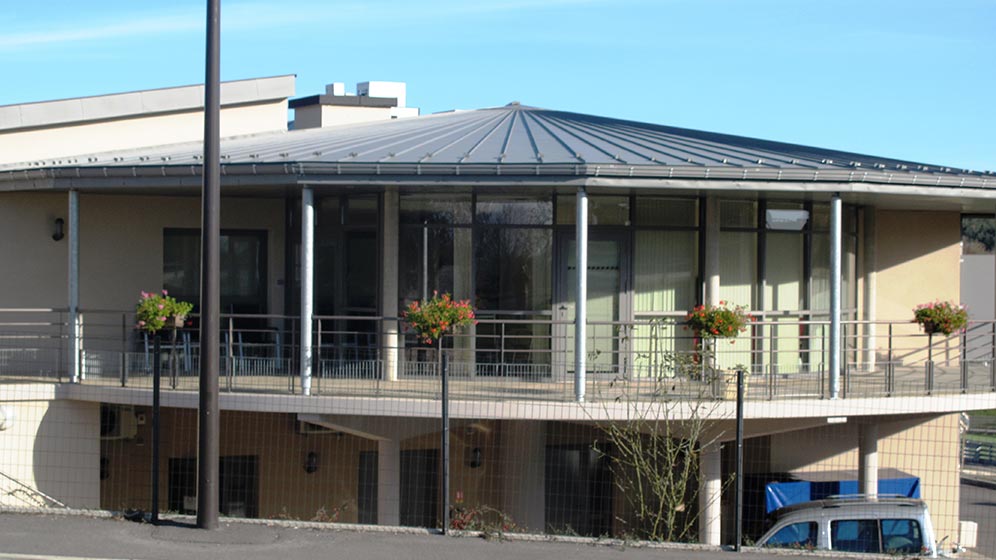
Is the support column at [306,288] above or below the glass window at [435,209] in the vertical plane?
below

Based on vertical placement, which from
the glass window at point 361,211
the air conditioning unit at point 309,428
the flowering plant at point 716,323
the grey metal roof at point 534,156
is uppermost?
the grey metal roof at point 534,156

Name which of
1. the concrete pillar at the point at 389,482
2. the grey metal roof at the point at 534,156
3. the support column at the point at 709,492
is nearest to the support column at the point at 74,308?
the grey metal roof at the point at 534,156

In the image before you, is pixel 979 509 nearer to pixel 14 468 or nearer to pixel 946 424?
pixel 946 424

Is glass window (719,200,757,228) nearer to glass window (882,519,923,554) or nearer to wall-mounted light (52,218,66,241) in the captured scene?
glass window (882,519,923,554)

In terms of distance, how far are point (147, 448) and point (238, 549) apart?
7078 millimetres

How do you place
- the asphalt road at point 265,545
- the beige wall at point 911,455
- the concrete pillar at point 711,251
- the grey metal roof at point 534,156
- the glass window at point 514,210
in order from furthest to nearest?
the beige wall at point 911,455, the concrete pillar at point 711,251, the glass window at point 514,210, the grey metal roof at point 534,156, the asphalt road at point 265,545

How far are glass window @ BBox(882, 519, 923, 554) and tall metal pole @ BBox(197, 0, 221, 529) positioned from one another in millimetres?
7292

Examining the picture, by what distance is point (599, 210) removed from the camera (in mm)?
15844

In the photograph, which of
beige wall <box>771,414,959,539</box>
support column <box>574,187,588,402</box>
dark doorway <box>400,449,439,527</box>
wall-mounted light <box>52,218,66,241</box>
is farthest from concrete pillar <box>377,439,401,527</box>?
wall-mounted light <box>52,218,66,241</box>

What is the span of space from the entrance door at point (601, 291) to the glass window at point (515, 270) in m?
0.22

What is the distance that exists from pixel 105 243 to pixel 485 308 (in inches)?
256

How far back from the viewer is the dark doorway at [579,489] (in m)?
16.1

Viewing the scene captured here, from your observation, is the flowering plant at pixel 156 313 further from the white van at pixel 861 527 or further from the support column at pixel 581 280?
the white van at pixel 861 527

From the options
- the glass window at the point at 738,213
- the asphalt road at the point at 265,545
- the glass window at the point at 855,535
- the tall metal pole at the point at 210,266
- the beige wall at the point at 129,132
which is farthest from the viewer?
the beige wall at the point at 129,132
